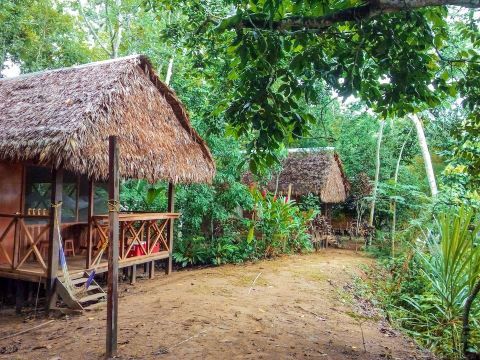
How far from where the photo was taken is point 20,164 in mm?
6492

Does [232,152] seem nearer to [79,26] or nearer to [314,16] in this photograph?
[314,16]

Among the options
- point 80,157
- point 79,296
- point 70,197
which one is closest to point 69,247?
point 70,197

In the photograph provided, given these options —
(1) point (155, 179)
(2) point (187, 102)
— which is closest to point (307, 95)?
(1) point (155, 179)

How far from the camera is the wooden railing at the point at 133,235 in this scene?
649 centimetres

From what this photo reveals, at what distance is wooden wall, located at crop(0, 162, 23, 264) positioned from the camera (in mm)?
6328

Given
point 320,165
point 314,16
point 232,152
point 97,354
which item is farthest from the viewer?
point 320,165

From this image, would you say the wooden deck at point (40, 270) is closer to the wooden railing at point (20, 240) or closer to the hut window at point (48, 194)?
the wooden railing at point (20, 240)

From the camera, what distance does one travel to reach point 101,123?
18.8ft

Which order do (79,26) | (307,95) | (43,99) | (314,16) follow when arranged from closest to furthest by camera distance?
(314,16)
(307,95)
(43,99)
(79,26)

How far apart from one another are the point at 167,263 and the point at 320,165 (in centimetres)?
726

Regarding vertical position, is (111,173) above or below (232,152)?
below

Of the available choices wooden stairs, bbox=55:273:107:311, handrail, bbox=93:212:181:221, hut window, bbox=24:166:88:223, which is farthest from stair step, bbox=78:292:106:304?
hut window, bbox=24:166:88:223

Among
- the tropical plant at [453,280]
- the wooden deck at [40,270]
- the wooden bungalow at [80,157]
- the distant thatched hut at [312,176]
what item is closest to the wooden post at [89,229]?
the wooden bungalow at [80,157]

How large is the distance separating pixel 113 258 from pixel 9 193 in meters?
3.89
